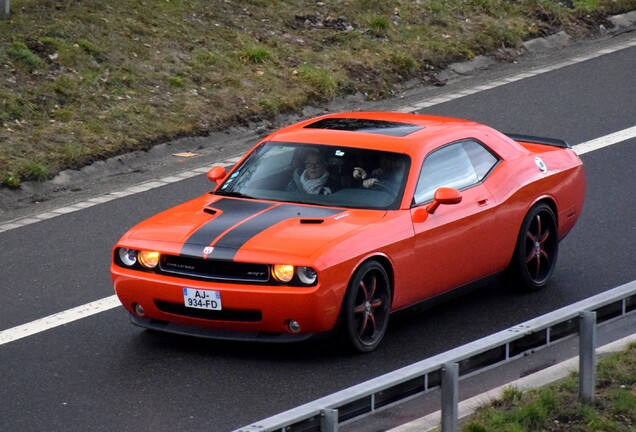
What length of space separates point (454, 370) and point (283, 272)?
7.45ft

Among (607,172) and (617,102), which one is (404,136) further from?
(617,102)

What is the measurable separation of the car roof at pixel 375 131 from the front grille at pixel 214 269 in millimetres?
1572

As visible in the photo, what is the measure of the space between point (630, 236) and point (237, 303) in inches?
175

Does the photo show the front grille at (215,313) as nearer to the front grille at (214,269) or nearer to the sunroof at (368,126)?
the front grille at (214,269)

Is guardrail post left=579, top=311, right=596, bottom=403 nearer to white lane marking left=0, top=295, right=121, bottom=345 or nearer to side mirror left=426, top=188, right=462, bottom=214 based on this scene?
side mirror left=426, top=188, right=462, bottom=214

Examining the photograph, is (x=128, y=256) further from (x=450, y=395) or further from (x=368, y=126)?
(x=450, y=395)

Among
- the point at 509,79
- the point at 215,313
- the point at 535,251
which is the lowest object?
the point at 509,79

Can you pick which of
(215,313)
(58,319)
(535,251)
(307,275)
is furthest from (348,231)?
(58,319)

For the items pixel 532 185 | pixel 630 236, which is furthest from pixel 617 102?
pixel 532 185

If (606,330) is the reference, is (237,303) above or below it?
above

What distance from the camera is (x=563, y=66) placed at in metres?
18.6

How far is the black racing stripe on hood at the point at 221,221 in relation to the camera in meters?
9.06

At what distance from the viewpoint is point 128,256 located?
938cm

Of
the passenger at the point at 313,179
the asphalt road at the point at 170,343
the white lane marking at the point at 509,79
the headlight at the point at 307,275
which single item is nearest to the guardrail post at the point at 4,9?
the asphalt road at the point at 170,343
